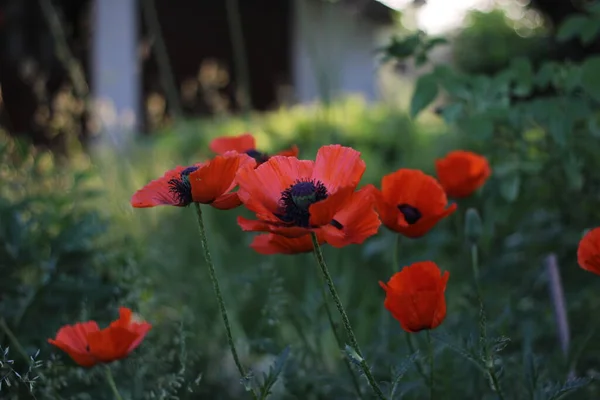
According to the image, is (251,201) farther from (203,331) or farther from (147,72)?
(147,72)

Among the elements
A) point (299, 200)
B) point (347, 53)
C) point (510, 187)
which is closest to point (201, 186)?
point (299, 200)

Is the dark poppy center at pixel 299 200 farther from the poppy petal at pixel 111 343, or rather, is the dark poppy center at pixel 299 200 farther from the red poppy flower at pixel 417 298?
the poppy petal at pixel 111 343

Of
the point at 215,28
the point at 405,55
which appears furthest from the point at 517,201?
the point at 215,28

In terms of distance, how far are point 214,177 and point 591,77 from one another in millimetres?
790

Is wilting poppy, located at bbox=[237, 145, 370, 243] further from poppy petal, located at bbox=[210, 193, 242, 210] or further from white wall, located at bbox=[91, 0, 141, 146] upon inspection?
white wall, located at bbox=[91, 0, 141, 146]

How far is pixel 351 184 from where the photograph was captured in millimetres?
860

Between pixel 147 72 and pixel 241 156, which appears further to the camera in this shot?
pixel 147 72

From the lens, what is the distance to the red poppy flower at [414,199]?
110cm

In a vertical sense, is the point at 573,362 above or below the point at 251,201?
below

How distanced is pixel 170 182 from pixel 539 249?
129cm

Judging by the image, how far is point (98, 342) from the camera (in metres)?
0.99

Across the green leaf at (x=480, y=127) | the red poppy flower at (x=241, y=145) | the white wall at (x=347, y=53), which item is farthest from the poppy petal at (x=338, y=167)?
the white wall at (x=347, y=53)

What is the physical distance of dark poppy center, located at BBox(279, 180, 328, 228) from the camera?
88 centimetres

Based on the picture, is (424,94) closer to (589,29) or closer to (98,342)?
(589,29)
